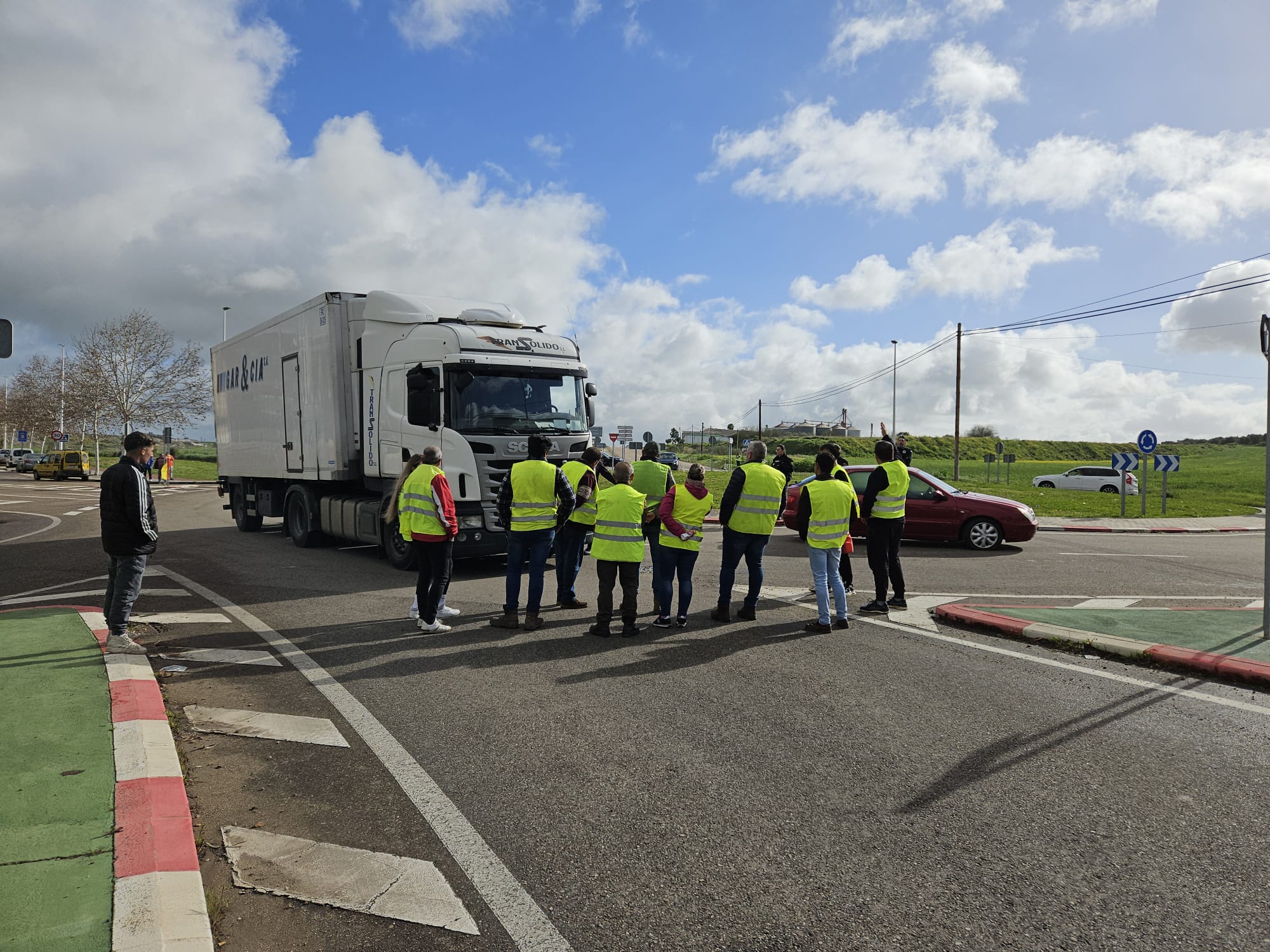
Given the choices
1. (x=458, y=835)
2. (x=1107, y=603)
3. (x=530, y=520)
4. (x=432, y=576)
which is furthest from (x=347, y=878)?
(x=1107, y=603)

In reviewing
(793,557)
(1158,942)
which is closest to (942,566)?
(793,557)

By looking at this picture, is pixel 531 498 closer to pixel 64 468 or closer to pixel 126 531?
pixel 126 531

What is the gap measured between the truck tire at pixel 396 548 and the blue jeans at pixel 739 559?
5.26 m

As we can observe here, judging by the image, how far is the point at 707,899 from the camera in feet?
10.6

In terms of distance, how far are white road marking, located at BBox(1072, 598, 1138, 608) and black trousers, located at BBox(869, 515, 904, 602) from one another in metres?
2.09

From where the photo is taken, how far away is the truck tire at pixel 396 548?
40.3 ft

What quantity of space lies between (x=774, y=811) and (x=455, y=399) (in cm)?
837

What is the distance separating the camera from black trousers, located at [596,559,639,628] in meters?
7.95

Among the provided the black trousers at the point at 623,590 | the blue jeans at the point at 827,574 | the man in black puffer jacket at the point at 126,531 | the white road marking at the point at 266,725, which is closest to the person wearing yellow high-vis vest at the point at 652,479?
the black trousers at the point at 623,590

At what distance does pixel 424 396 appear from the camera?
11.5m

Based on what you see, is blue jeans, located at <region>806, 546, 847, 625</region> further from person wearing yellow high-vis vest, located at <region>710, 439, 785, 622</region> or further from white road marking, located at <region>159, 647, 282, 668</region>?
white road marking, located at <region>159, 647, 282, 668</region>

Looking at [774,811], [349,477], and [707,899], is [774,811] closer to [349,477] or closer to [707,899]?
[707,899]

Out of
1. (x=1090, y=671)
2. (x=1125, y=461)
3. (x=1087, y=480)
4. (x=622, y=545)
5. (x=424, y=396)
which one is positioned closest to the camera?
(x=1090, y=671)

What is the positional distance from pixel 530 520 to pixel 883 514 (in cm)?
379
